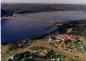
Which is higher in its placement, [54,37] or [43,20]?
[43,20]

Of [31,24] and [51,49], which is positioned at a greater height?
Result: [31,24]

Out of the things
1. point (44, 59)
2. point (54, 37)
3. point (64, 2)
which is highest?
point (64, 2)

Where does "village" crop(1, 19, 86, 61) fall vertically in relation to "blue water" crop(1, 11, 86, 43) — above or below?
below

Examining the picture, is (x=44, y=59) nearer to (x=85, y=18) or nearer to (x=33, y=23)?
(x=33, y=23)

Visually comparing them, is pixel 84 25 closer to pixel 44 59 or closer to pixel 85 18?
pixel 85 18

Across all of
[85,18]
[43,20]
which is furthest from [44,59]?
[85,18]

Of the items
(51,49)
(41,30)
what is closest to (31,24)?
(41,30)

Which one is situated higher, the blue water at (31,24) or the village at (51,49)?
the blue water at (31,24)

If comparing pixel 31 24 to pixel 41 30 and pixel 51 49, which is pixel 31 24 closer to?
pixel 41 30
